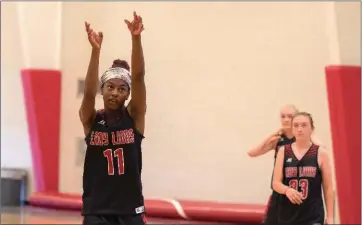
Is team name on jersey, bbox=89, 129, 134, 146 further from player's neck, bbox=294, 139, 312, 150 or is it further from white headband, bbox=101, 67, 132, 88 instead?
player's neck, bbox=294, 139, 312, 150

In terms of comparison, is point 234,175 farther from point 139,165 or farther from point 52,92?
point 139,165

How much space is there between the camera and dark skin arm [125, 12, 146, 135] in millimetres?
2822

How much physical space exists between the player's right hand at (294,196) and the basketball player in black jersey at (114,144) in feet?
4.58

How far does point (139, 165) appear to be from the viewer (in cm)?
292

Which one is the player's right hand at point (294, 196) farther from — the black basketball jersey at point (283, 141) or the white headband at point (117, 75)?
the white headband at point (117, 75)

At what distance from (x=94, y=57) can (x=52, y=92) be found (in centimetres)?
572

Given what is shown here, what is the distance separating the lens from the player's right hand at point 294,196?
3.84 meters

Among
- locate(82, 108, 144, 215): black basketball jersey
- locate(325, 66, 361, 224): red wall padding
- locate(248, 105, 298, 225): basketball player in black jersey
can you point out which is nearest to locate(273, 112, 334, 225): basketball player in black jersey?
locate(248, 105, 298, 225): basketball player in black jersey

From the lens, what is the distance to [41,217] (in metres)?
7.07

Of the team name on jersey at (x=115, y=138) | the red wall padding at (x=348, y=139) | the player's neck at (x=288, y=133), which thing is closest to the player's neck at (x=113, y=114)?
the team name on jersey at (x=115, y=138)

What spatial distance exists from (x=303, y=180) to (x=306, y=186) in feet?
0.16

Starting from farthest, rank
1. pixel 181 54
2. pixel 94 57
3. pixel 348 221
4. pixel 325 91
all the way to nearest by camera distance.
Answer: pixel 181 54
pixel 325 91
pixel 348 221
pixel 94 57

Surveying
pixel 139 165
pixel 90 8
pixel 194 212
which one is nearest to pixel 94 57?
pixel 139 165

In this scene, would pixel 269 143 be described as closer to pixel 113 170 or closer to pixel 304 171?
pixel 304 171
